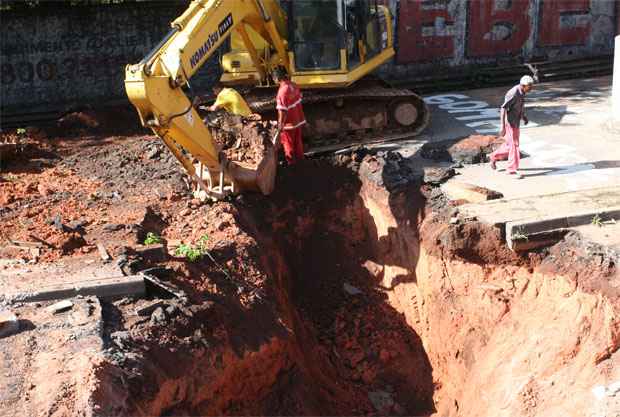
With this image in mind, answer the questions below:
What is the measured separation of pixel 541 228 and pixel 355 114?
588 cm

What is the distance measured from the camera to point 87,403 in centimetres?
655

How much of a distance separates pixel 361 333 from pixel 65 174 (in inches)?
251

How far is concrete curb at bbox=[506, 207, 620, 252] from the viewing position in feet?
31.5

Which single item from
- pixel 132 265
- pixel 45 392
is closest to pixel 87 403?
pixel 45 392

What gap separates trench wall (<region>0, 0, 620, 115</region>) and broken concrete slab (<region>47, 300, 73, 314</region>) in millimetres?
11592

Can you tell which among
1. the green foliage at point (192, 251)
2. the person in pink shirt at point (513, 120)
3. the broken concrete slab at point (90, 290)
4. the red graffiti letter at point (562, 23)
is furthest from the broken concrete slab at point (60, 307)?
the red graffiti letter at point (562, 23)

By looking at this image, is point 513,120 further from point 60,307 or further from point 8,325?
point 8,325

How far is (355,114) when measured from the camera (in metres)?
14.7

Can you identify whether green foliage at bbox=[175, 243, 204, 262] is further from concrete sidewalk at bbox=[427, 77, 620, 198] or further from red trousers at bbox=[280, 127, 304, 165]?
concrete sidewalk at bbox=[427, 77, 620, 198]

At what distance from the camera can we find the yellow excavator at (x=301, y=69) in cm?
1066

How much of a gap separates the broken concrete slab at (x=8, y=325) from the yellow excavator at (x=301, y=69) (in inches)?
135

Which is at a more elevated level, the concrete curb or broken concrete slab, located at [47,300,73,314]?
the concrete curb

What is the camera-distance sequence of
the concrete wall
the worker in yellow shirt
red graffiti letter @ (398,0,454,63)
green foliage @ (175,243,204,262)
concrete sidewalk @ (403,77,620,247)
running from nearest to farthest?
green foliage @ (175,243,204,262) → concrete sidewalk @ (403,77,620,247) → the worker in yellow shirt → the concrete wall → red graffiti letter @ (398,0,454,63)

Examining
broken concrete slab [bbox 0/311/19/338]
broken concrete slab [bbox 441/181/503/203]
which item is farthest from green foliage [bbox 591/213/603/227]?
broken concrete slab [bbox 0/311/19/338]
